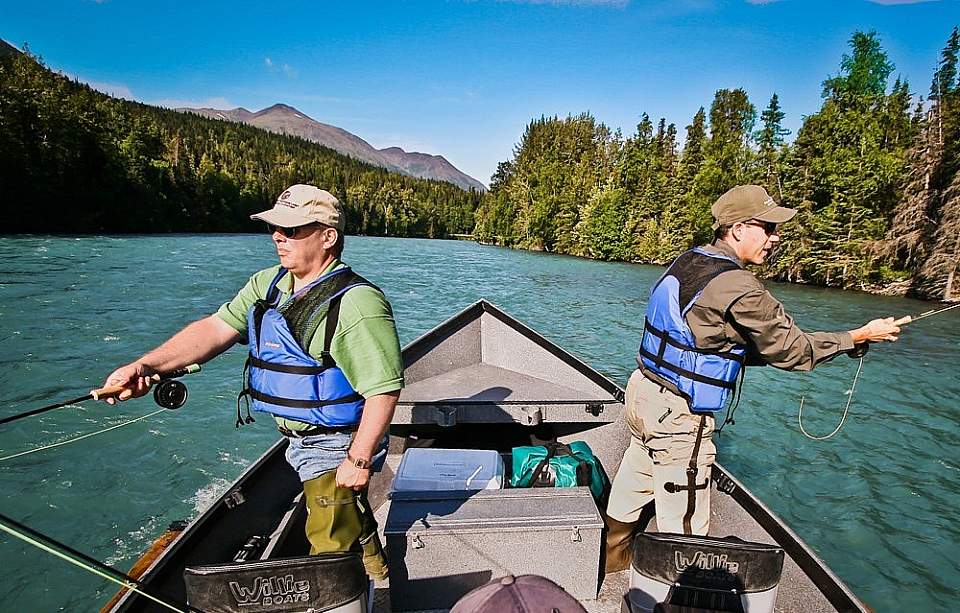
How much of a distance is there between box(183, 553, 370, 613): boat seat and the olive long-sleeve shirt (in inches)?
68.6

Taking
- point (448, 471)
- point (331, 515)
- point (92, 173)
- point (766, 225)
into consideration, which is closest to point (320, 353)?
point (331, 515)

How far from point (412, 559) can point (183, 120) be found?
132937 mm

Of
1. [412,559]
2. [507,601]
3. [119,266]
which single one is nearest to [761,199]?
[507,601]

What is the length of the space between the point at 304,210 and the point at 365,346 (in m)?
0.55

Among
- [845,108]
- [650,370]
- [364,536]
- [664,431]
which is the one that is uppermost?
[845,108]

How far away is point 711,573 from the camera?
1.96 metres

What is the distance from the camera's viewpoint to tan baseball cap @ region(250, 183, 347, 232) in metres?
1.90

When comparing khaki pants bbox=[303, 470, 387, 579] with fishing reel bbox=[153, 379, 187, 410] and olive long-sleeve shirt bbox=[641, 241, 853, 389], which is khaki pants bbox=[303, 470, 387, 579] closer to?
fishing reel bbox=[153, 379, 187, 410]

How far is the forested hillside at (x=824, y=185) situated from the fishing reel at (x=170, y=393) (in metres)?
24.4

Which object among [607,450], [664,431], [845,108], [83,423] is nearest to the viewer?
[664,431]

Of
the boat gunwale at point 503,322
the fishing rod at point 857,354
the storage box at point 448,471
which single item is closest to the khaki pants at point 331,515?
the storage box at point 448,471

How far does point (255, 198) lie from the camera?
225 feet

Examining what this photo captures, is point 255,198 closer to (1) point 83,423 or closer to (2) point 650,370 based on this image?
(1) point 83,423

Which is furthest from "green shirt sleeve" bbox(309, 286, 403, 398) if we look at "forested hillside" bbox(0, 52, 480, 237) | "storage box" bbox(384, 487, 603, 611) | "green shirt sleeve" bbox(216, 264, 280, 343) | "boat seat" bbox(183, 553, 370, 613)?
"forested hillside" bbox(0, 52, 480, 237)
